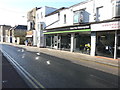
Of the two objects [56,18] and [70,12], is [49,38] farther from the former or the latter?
[70,12]

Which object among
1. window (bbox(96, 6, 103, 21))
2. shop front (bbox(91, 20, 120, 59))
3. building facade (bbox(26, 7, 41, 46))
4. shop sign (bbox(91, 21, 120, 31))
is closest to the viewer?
shop sign (bbox(91, 21, 120, 31))

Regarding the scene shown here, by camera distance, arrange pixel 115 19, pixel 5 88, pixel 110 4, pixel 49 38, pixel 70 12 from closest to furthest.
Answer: pixel 5 88 → pixel 115 19 → pixel 110 4 → pixel 70 12 → pixel 49 38

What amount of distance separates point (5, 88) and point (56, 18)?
787 inches

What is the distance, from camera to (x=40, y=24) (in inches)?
1114

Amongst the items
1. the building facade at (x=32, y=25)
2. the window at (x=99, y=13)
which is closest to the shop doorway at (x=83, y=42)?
the window at (x=99, y=13)

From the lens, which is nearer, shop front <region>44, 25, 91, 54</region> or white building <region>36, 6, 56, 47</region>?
shop front <region>44, 25, 91, 54</region>

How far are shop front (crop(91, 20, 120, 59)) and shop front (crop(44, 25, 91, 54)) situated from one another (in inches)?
53.6

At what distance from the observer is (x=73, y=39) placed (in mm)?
18953

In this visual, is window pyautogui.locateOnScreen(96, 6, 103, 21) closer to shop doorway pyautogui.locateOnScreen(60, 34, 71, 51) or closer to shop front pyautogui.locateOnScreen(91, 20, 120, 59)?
shop front pyautogui.locateOnScreen(91, 20, 120, 59)

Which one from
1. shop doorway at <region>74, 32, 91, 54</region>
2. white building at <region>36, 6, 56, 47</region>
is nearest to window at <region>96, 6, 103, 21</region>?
shop doorway at <region>74, 32, 91, 54</region>

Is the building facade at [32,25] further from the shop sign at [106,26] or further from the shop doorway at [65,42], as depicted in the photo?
the shop sign at [106,26]

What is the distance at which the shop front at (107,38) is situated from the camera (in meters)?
12.8

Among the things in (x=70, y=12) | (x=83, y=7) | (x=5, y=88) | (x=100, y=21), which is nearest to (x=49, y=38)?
(x=70, y=12)

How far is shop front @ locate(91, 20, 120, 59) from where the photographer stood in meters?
12.8
